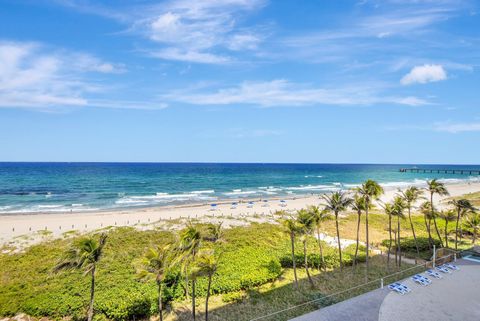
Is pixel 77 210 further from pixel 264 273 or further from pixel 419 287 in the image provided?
pixel 419 287

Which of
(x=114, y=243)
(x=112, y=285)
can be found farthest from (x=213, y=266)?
(x=114, y=243)

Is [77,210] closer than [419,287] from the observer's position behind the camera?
No

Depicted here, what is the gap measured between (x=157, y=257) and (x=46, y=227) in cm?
4014

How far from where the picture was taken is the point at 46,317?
853 inches

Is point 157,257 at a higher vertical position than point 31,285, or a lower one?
higher

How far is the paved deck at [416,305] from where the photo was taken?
58.9 ft

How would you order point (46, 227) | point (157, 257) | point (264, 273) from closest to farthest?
1. point (157, 257)
2. point (264, 273)
3. point (46, 227)

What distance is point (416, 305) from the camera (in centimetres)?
1944

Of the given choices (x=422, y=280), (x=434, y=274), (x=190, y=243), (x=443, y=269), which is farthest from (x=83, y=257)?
(x=443, y=269)

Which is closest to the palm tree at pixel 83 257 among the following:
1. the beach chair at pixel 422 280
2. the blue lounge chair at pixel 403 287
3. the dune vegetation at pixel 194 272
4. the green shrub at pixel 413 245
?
the dune vegetation at pixel 194 272

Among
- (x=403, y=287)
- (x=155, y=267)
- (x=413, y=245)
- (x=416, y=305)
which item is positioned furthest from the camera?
(x=413, y=245)

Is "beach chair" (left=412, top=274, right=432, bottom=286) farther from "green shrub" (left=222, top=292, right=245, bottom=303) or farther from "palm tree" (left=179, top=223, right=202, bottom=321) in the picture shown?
"palm tree" (left=179, top=223, right=202, bottom=321)

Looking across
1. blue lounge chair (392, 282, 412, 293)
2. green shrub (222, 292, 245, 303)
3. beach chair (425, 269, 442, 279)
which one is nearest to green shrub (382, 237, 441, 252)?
beach chair (425, 269, 442, 279)

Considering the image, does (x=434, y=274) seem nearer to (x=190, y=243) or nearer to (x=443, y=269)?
(x=443, y=269)
